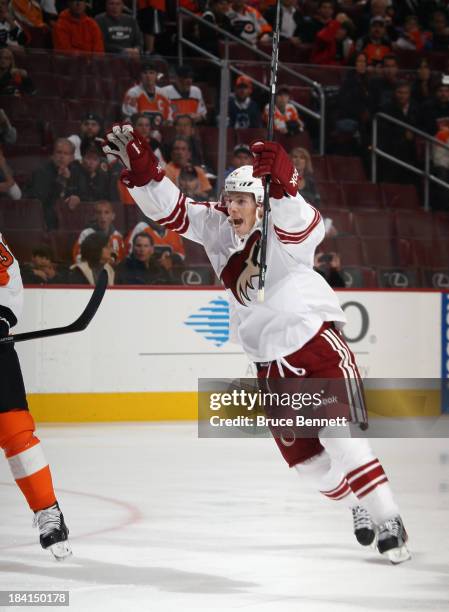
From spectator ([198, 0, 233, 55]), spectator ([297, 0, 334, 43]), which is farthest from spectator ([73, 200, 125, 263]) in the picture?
spectator ([297, 0, 334, 43])

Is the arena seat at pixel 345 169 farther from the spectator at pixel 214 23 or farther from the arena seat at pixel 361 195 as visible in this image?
the spectator at pixel 214 23

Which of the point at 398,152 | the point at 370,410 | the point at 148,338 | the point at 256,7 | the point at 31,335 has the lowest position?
the point at 370,410

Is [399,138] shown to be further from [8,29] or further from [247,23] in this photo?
[8,29]

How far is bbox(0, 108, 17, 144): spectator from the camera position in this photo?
332 inches

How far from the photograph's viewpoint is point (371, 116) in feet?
32.7

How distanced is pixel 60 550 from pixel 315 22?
26.8 feet

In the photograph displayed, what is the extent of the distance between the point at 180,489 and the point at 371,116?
5.19m

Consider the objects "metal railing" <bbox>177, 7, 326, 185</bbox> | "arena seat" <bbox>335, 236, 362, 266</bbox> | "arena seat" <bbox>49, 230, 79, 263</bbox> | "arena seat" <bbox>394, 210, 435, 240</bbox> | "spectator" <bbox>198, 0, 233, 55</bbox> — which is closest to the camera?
"arena seat" <bbox>49, 230, 79, 263</bbox>

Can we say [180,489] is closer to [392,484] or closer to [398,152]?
[392,484]


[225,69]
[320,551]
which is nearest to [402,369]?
[225,69]

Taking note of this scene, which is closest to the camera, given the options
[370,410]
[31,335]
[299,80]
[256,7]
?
[31,335]

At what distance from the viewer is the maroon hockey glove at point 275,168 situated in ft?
12.4

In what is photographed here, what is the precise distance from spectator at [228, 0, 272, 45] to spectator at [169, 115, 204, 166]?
1.80m

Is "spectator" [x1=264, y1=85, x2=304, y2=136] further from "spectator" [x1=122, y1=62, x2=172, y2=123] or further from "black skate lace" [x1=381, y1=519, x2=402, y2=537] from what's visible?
"black skate lace" [x1=381, y1=519, x2=402, y2=537]
